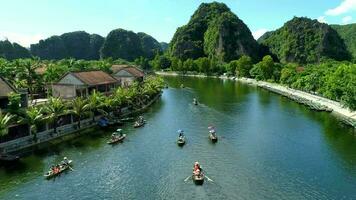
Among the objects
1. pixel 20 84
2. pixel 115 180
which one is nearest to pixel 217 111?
pixel 20 84

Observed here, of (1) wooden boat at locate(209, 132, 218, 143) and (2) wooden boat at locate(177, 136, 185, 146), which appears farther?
(1) wooden boat at locate(209, 132, 218, 143)

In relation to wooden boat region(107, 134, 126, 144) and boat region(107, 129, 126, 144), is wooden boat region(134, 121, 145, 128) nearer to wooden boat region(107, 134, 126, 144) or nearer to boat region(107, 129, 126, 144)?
boat region(107, 129, 126, 144)

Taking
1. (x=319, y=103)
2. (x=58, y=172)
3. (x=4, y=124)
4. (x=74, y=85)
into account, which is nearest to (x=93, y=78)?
(x=74, y=85)

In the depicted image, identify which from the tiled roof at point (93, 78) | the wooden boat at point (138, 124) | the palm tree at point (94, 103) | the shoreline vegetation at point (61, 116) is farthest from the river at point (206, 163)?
the tiled roof at point (93, 78)

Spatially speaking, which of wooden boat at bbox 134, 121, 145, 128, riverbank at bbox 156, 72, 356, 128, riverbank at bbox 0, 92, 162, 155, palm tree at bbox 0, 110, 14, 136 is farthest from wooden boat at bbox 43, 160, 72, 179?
riverbank at bbox 156, 72, 356, 128

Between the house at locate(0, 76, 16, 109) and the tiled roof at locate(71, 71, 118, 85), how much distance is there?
1012 inches

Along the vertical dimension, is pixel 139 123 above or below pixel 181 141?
below

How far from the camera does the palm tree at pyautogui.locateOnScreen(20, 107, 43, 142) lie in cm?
6588

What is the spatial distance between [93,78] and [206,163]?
51015mm

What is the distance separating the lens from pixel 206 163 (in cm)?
6125

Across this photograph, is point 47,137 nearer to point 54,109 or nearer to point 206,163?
point 54,109

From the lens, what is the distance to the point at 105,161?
61.6 m

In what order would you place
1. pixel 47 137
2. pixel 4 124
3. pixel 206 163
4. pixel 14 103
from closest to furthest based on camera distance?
1. pixel 4 124
2. pixel 206 163
3. pixel 14 103
4. pixel 47 137

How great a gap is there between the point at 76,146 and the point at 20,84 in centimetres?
3643
